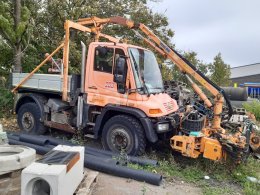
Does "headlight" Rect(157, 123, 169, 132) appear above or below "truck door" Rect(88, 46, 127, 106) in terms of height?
below

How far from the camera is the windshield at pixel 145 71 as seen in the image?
661 cm

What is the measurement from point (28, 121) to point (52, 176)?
5.08m

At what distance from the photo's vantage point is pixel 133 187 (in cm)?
509

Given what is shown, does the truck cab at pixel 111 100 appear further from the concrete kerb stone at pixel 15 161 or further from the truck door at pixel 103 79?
the concrete kerb stone at pixel 15 161

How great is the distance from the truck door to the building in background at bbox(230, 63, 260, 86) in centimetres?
3979

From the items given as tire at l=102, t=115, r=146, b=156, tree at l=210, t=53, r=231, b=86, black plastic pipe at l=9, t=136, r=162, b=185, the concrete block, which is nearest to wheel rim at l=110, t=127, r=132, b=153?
tire at l=102, t=115, r=146, b=156

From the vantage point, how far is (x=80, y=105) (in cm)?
723

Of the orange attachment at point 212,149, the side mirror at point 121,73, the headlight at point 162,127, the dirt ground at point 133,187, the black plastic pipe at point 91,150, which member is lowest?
the dirt ground at point 133,187

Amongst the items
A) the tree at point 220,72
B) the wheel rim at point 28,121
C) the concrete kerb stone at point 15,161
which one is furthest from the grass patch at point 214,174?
the tree at point 220,72

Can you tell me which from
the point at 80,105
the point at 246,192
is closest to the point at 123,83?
the point at 80,105

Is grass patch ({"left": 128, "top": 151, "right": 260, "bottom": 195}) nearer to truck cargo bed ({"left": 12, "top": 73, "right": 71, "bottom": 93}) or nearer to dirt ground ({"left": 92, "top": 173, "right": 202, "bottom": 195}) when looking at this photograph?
dirt ground ({"left": 92, "top": 173, "right": 202, "bottom": 195})

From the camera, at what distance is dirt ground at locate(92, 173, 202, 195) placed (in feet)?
16.0

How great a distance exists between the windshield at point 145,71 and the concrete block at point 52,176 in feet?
8.99

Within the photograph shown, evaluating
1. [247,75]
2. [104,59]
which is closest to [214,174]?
[104,59]
